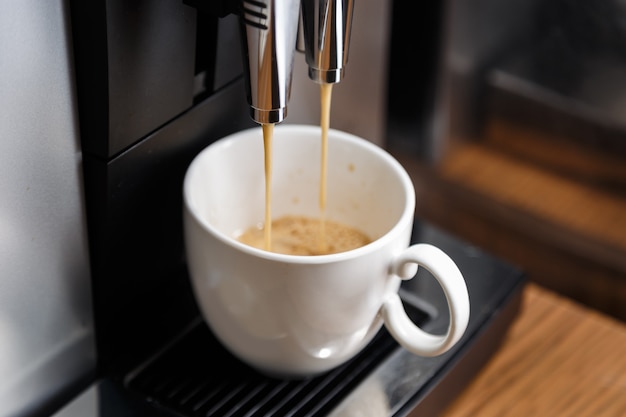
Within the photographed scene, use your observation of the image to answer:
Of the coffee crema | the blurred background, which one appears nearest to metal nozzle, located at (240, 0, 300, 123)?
the coffee crema

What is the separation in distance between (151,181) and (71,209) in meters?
0.04

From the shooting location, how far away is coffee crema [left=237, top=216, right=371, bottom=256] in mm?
483

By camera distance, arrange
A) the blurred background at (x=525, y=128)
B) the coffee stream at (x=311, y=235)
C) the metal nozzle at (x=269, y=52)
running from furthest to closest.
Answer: the blurred background at (x=525, y=128) → the coffee stream at (x=311, y=235) → the metal nozzle at (x=269, y=52)

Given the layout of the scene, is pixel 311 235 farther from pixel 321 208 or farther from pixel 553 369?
pixel 553 369

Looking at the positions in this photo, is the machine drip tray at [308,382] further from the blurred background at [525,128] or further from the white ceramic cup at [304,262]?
the blurred background at [525,128]

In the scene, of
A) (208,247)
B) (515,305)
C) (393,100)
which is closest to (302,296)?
(208,247)

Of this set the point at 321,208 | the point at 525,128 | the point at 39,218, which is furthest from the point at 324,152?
the point at 525,128

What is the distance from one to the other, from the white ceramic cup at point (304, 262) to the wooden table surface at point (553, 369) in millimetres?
97

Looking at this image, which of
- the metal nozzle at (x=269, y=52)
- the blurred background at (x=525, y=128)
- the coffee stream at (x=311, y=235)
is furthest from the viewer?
the blurred background at (x=525, y=128)

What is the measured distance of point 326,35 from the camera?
1.24 ft

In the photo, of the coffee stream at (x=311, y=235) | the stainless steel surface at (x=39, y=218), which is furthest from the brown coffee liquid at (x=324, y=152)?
the stainless steel surface at (x=39, y=218)

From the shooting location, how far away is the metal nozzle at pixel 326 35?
0.37m

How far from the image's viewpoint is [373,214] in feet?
1.61

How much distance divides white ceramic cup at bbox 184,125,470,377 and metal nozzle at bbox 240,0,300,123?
0.07 meters
